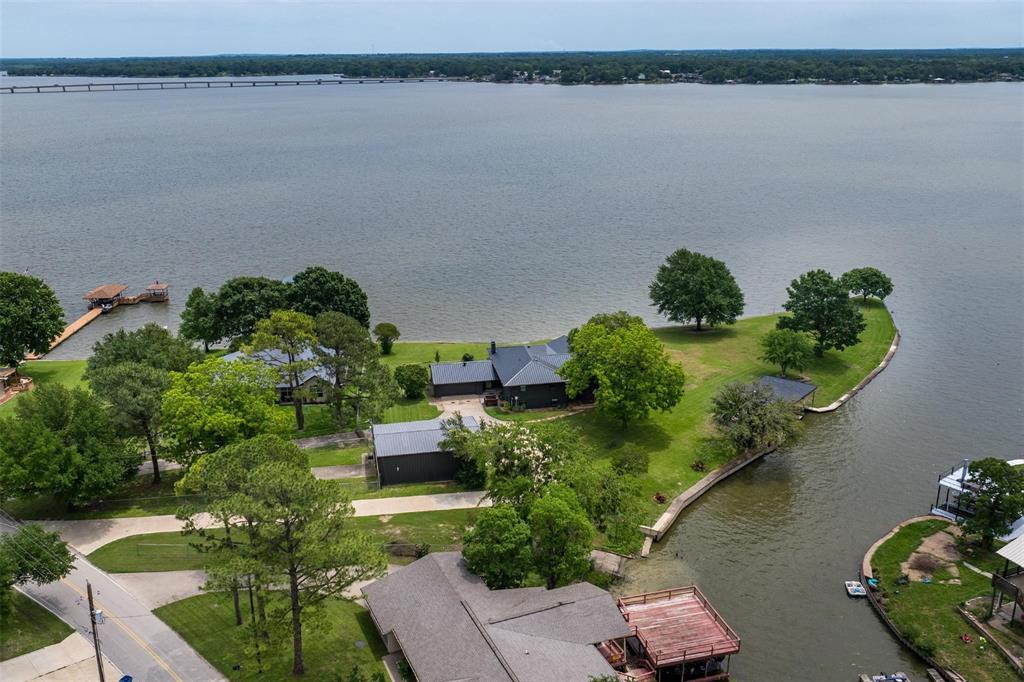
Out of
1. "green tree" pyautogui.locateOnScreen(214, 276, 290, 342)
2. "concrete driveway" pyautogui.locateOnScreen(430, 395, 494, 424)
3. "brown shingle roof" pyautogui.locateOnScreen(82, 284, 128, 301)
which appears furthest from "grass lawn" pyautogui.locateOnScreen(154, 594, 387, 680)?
"brown shingle roof" pyautogui.locateOnScreen(82, 284, 128, 301)

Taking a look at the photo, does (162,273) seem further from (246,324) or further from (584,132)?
(584,132)

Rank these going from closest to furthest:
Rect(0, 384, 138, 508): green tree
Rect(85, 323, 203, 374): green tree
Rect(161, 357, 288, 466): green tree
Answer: Rect(0, 384, 138, 508): green tree
Rect(161, 357, 288, 466): green tree
Rect(85, 323, 203, 374): green tree

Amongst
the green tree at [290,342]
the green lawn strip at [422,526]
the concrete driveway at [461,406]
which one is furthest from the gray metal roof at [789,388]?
the green tree at [290,342]

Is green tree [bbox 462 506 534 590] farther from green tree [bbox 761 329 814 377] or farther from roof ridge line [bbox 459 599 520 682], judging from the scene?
green tree [bbox 761 329 814 377]

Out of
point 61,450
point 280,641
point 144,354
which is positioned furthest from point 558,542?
point 144,354

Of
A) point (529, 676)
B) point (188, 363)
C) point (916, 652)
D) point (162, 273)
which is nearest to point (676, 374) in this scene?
point (916, 652)

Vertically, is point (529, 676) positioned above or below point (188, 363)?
below

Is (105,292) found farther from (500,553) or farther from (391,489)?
(500,553)
